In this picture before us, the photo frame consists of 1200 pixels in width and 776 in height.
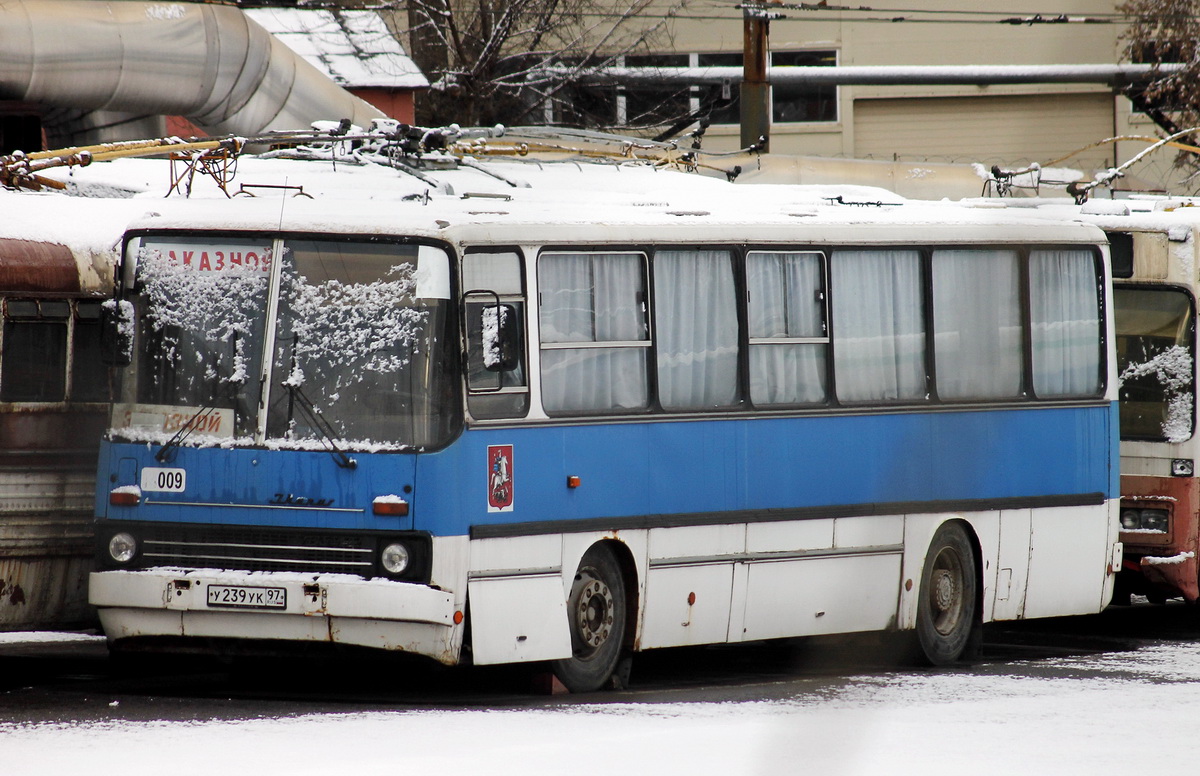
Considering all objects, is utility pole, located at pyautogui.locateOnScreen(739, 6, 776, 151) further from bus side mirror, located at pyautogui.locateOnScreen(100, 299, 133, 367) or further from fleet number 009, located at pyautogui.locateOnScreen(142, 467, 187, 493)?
fleet number 009, located at pyautogui.locateOnScreen(142, 467, 187, 493)

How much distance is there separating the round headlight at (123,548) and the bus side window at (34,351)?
0.99m

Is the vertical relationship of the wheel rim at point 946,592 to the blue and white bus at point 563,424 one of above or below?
below

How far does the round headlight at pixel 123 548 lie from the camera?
439 inches

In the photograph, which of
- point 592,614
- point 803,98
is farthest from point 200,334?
point 803,98

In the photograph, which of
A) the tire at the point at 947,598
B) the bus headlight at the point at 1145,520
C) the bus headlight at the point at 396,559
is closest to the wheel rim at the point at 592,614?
the bus headlight at the point at 396,559

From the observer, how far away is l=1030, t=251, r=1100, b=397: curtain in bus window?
48.1 ft

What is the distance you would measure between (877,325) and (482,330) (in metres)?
3.42

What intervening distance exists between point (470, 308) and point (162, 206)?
1914 millimetres

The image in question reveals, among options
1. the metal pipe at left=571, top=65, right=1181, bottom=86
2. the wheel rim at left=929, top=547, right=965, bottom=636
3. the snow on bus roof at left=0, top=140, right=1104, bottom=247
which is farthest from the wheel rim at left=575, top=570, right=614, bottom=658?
the metal pipe at left=571, top=65, right=1181, bottom=86

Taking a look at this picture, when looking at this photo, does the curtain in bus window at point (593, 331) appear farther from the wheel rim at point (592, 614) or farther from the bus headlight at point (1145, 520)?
the bus headlight at point (1145, 520)

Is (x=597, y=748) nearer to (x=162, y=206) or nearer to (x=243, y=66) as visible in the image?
(x=162, y=206)

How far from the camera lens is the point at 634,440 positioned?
11906 millimetres

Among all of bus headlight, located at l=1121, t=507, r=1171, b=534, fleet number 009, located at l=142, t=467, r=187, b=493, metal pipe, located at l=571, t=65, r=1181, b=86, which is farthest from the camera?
metal pipe, located at l=571, t=65, r=1181, b=86

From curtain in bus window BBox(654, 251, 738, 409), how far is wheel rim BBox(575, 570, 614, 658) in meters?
1.11
